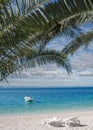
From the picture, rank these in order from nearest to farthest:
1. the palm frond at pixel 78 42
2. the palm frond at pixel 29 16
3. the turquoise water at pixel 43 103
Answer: the palm frond at pixel 29 16, the palm frond at pixel 78 42, the turquoise water at pixel 43 103

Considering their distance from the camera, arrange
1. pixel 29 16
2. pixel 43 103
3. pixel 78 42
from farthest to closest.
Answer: pixel 43 103
pixel 78 42
pixel 29 16

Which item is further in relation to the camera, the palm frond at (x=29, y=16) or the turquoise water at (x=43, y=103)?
the turquoise water at (x=43, y=103)

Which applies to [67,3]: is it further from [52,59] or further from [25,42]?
[52,59]

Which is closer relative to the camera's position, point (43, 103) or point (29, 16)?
point (29, 16)

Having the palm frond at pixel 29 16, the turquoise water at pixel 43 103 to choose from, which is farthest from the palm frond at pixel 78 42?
the turquoise water at pixel 43 103

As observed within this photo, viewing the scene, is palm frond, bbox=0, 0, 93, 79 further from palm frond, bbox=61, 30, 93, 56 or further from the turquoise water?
the turquoise water

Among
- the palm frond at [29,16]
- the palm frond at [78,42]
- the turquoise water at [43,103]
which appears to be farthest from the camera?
the turquoise water at [43,103]

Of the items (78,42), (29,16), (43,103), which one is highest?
(78,42)

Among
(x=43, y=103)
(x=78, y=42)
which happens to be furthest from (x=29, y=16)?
Result: (x=43, y=103)

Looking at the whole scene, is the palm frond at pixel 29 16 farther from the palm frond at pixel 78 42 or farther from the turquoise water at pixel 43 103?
the turquoise water at pixel 43 103

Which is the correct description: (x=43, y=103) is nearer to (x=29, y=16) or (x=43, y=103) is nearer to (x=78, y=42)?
(x=78, y=42)

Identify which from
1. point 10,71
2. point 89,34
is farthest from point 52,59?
point 89,34

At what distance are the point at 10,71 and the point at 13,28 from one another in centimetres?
159

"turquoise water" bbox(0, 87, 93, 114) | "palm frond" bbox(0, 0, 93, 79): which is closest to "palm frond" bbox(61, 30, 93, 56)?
"palm frond" bbox(0, 0, 93, 79)
